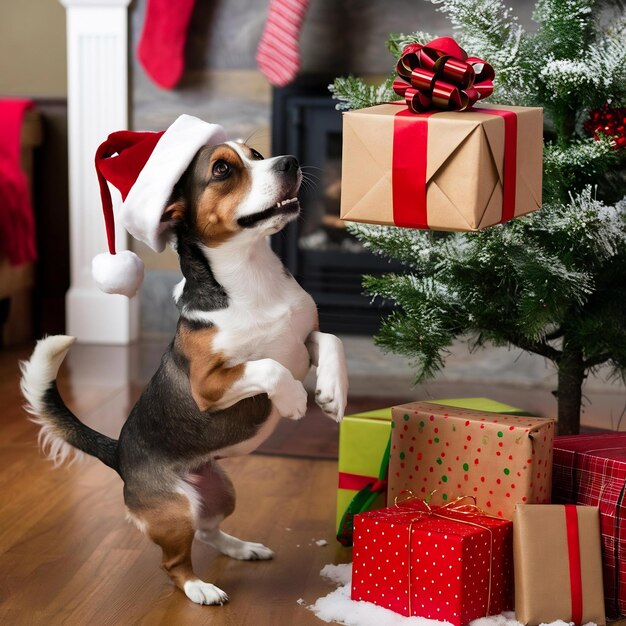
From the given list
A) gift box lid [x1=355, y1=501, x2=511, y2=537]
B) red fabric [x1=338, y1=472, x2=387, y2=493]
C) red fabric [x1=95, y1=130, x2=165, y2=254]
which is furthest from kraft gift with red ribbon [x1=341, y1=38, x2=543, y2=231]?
red fabric [x1=338, y1=472, x2=387, y2=493]

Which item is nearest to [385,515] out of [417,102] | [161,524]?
[161,524]

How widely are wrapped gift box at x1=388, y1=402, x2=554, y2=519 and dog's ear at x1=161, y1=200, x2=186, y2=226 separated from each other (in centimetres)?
51

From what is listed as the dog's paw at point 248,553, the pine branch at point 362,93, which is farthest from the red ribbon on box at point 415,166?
the dog's paw at point 248,553

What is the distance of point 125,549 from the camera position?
204 centimetres

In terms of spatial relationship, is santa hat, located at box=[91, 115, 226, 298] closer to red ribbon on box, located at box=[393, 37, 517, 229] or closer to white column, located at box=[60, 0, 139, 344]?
red ribbon on box, located at box=[393, 37, 517, 229]

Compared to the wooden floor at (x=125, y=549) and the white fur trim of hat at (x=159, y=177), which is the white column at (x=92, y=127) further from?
the white fur trim of hat at (x=159, y=177)

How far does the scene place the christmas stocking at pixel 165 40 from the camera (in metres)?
3.64

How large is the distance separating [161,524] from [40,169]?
254cm

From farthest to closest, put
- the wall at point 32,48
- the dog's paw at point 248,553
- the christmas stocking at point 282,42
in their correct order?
1. the wall at point 32,48
2. the christmas stocking at point 282,42
3. the dog's paw at point 248,553

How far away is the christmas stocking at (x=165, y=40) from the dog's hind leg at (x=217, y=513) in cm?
213

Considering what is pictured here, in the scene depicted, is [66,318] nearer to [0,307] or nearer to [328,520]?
[0,307]

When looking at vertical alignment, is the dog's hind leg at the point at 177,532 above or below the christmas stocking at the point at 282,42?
below

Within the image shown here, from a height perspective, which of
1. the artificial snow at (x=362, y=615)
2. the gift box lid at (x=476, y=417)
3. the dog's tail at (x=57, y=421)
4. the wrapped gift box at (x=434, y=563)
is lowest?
the artificial snow at (x=362, y=615)

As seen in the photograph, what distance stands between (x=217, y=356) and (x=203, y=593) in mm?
425
